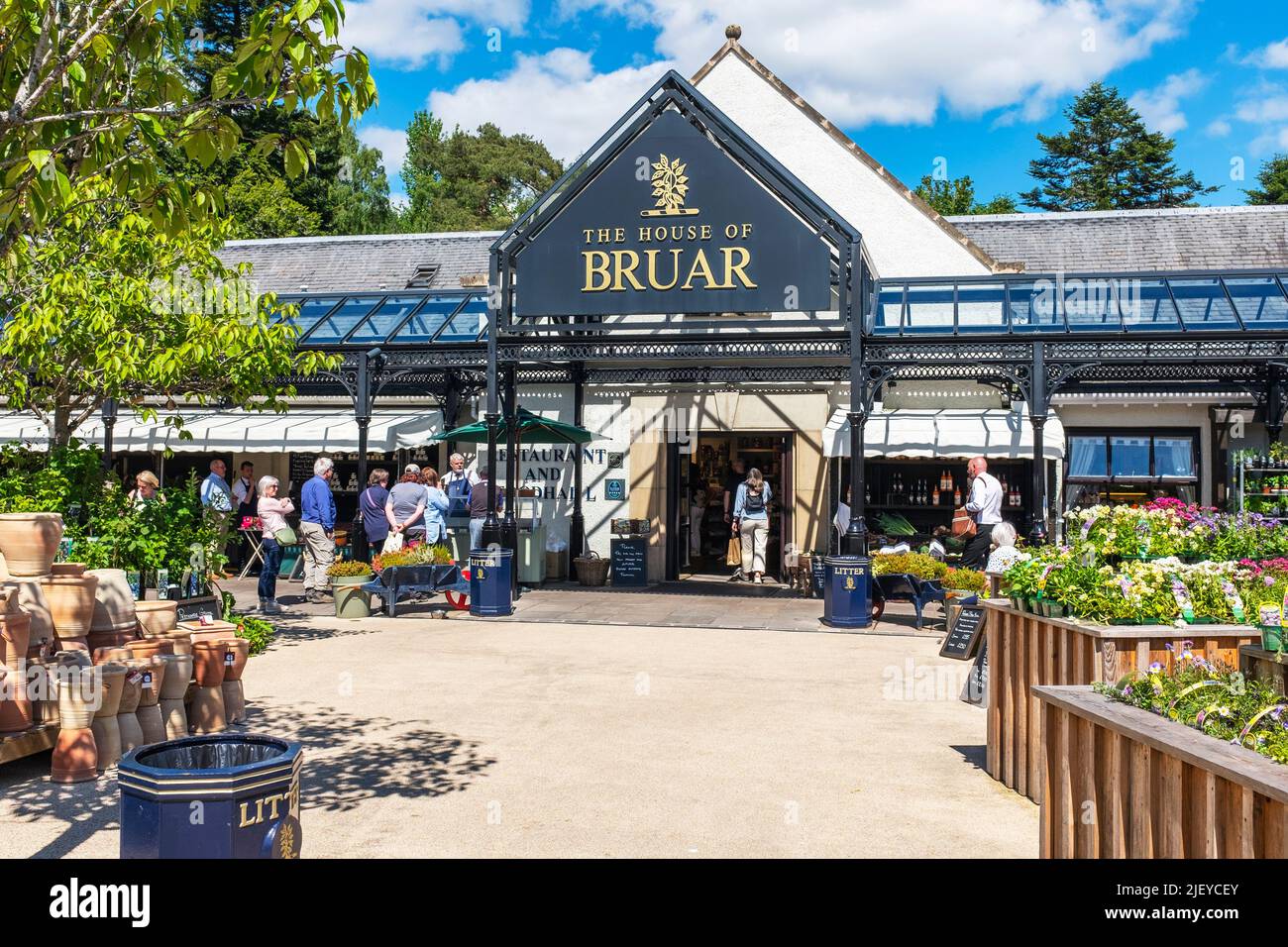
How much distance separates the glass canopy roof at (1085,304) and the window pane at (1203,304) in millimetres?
13

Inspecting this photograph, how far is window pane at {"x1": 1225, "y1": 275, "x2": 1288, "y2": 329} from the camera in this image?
15.6 m

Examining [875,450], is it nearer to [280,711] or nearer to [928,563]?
[928,563]

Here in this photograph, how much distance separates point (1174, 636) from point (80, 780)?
5.99m

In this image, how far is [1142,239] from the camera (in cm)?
2156

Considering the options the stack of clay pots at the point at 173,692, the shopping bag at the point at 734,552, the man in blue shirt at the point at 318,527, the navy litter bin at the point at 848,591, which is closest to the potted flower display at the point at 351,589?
the man in blue shirt at the point at 318,527

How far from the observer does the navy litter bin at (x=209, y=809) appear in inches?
141

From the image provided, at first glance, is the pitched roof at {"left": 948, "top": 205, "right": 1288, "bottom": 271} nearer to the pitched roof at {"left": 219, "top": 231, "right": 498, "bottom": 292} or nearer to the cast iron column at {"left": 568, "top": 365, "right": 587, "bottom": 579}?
the cast iron column at {"left": 568, "top": 365, "right": 587, "bottom": 579}

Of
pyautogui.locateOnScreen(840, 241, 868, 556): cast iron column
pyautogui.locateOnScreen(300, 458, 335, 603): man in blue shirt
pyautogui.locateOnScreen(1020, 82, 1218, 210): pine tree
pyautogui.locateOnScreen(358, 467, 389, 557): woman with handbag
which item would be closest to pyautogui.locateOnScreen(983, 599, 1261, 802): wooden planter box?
pyautogui.locateOnScreen(840, 241, 868, 556): cast iron column

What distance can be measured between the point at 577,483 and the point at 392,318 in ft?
13.7

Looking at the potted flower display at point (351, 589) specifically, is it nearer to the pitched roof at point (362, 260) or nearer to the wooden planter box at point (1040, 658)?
the wooden planter box at point (1040, 658)

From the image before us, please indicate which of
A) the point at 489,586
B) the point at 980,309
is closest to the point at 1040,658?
the point at 489,586

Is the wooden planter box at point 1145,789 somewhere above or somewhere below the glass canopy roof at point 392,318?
below

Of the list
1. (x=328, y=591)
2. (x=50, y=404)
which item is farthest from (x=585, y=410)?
(x=50, y=404)

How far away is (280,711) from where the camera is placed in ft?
27.3
